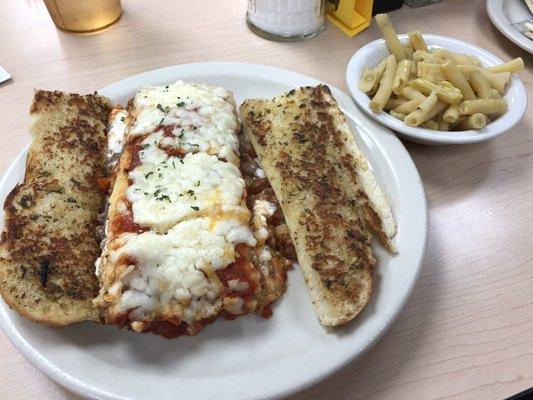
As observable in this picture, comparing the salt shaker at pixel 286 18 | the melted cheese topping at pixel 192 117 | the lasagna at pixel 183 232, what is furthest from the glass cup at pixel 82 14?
the lasagna at pixel 183 232

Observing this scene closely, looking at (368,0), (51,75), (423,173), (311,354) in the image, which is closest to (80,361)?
(311,354)

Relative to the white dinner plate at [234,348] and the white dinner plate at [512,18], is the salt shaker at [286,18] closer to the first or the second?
the white dinner plate at [512,18]

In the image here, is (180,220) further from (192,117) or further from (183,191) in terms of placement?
(192,117)

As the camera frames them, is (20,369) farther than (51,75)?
No

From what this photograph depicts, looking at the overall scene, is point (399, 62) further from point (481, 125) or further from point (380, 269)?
point (380, 269)

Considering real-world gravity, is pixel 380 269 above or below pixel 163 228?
below

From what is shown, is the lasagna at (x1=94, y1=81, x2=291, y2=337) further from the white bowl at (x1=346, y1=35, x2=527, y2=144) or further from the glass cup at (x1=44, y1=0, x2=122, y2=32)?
the glass cup at (x1=44, y1=0, x2=122, y2=32)
